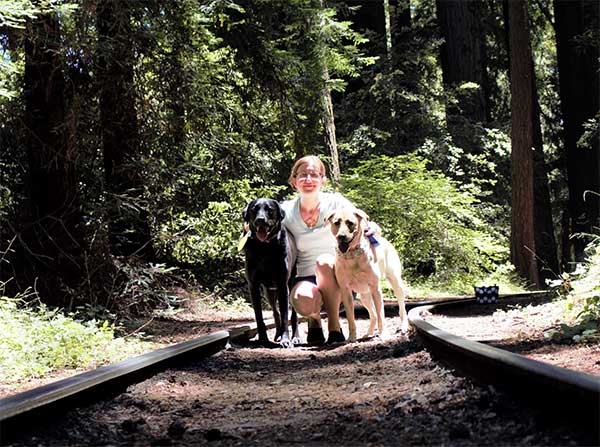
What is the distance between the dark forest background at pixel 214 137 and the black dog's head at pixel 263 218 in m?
2.52

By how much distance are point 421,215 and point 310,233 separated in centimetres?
1112

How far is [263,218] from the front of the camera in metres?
7.32

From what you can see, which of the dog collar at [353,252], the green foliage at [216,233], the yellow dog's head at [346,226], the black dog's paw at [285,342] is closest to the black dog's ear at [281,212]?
the yellow dog's head at [346,226]

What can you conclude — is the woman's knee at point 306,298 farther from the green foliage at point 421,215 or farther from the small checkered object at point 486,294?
the green foliage at point 421,215

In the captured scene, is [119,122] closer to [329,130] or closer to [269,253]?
[269,253]

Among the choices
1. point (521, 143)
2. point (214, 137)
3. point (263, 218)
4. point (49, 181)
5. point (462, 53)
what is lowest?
point (263, 218)

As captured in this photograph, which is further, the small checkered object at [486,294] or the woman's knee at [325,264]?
the small checkered object at [486,294]

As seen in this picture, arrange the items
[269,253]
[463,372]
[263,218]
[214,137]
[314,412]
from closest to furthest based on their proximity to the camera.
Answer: [314,412] < [463,372] < [263,218] < [269,253] < [214,137]

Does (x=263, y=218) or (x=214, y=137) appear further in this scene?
(x=214, y=137)

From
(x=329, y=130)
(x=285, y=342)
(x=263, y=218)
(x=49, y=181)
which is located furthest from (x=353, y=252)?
(x=329, y=130)

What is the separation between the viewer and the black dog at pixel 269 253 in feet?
24.4

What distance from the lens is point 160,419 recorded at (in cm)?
408

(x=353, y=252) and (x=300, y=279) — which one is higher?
(x=353, y=252)

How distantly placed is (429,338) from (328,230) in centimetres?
244
